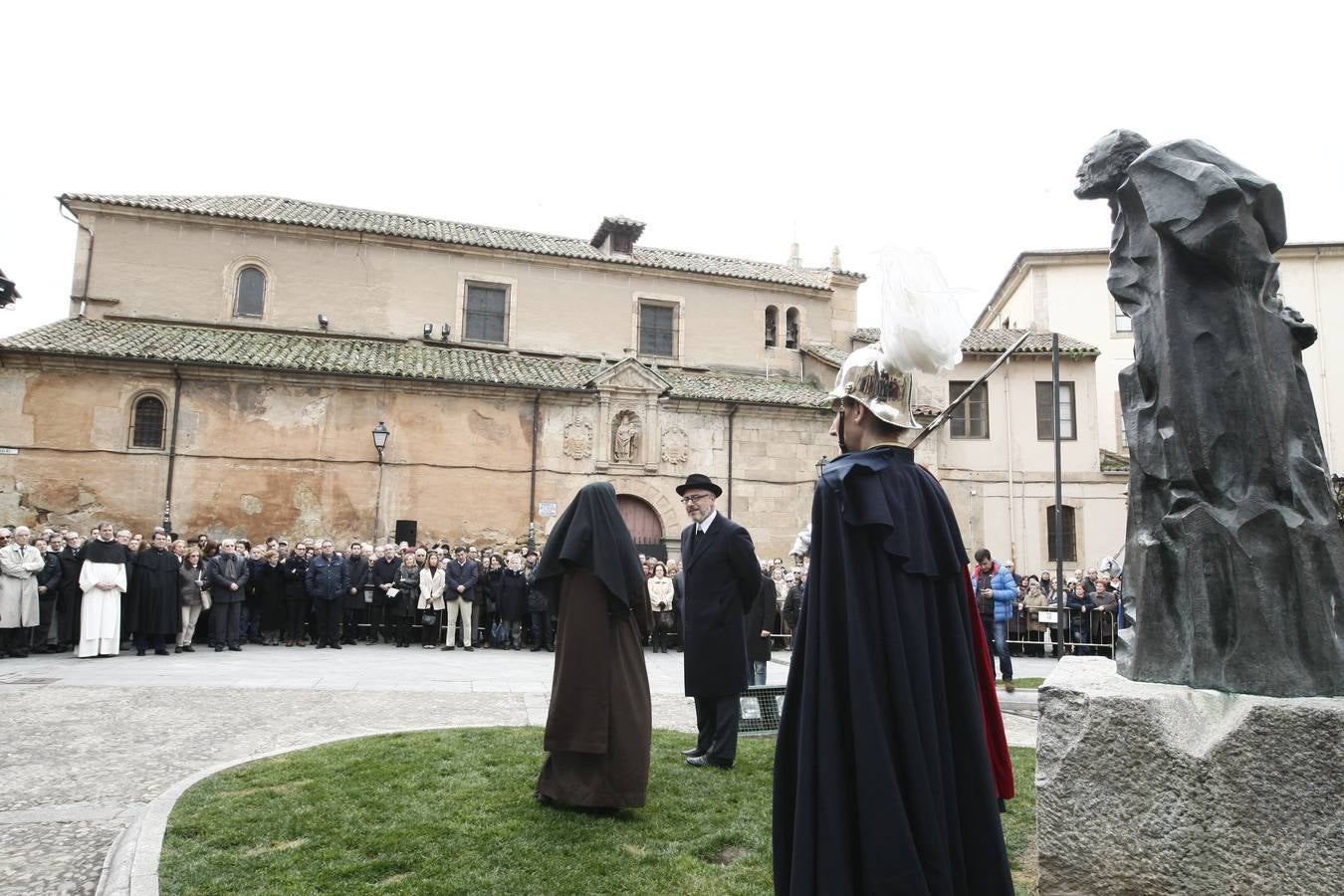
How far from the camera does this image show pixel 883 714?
303 centimetres

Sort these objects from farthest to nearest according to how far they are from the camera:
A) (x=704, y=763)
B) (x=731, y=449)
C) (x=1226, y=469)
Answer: (x=731, y=449) → (x=704, y=763) → (x=1226, y=469)

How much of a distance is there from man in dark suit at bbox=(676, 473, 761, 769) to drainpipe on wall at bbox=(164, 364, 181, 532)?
1936cm

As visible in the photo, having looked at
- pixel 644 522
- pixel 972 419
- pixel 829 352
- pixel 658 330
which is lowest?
pixel 644 522

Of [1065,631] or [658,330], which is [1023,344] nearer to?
[658,330]

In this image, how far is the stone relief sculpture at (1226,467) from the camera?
3.86 m

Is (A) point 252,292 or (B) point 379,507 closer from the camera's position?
(B) point 379,507

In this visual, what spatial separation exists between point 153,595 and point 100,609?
0.90 m

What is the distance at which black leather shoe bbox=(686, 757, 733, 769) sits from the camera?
6.77 m

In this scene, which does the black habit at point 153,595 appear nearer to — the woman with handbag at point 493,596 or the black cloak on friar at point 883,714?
the woman with handbag at point 493,596

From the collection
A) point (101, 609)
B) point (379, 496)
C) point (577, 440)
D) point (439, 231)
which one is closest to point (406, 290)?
point (439, 231)

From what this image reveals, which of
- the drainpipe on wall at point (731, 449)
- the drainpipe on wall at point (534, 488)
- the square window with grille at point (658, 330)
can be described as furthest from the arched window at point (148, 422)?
the drainpipe on wall at point (731, 449)

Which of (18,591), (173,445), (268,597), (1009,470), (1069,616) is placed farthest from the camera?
(1009,470)

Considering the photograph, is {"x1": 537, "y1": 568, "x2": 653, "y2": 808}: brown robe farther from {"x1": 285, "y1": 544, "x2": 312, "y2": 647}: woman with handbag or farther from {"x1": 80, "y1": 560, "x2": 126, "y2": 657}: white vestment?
{"x1": 285, "y1": 544, "x2": 312, "y2": 647}: woman with handbag

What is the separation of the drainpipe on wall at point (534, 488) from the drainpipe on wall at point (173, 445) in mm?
8797
